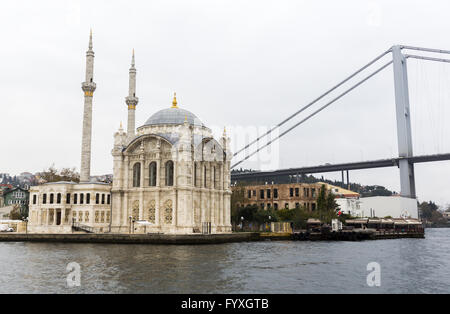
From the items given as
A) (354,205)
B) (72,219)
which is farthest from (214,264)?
(354,205)

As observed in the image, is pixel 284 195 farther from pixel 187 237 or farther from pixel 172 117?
pixel 187 237

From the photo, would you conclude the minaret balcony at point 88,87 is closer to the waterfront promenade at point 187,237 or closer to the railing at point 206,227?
the waterfront promenade at point 187,237

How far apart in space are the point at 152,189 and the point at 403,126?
56.2 metres

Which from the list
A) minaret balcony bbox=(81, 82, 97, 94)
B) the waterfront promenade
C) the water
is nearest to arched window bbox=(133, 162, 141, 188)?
the waterfront promenade

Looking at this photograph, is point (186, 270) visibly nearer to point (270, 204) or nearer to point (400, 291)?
point (400, 291)

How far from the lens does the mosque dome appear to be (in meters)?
54.7

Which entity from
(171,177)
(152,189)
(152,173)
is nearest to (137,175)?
(152,173)

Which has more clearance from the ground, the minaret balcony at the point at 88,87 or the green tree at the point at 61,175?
the minaret balcony at the point at 88,87

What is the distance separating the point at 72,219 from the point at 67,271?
32.1 meters

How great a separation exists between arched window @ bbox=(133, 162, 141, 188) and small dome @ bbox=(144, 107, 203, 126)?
561cm

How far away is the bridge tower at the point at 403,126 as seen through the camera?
281ft

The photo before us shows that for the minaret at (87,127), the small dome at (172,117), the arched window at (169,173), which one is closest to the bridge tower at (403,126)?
the small dome at (172,117)
